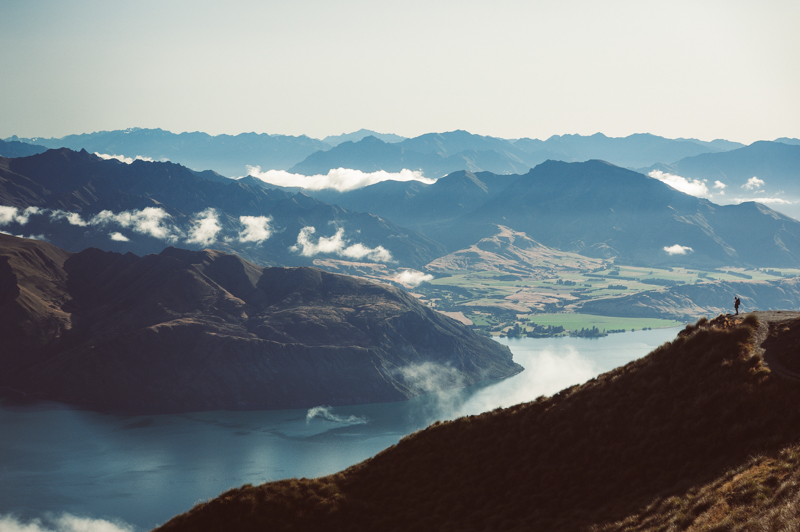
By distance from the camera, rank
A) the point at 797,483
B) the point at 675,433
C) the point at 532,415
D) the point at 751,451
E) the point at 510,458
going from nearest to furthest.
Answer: the point at 797,483, the point at 751,451, the point at 675,433, the point at 510,458, the point at 532,415

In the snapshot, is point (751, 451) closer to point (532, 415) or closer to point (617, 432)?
point (617, 432)

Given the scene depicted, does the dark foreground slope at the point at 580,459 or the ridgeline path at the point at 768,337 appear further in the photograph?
the ridgeline path at the point at 768,337

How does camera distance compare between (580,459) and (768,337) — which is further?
(768,337)

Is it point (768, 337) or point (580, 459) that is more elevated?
point (768, 337)

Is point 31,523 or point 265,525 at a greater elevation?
point 265,525

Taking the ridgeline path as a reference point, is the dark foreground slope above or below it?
below

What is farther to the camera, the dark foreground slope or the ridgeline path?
the ridgeline path

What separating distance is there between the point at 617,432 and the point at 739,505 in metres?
19.2

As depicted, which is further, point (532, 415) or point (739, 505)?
point (532, 415)

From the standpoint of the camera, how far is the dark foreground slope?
42.1 m

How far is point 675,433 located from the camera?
46.9m

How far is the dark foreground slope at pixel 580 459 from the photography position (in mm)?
42094

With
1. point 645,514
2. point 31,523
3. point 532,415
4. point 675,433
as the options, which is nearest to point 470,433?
point 532,415

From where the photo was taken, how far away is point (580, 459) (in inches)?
1971
